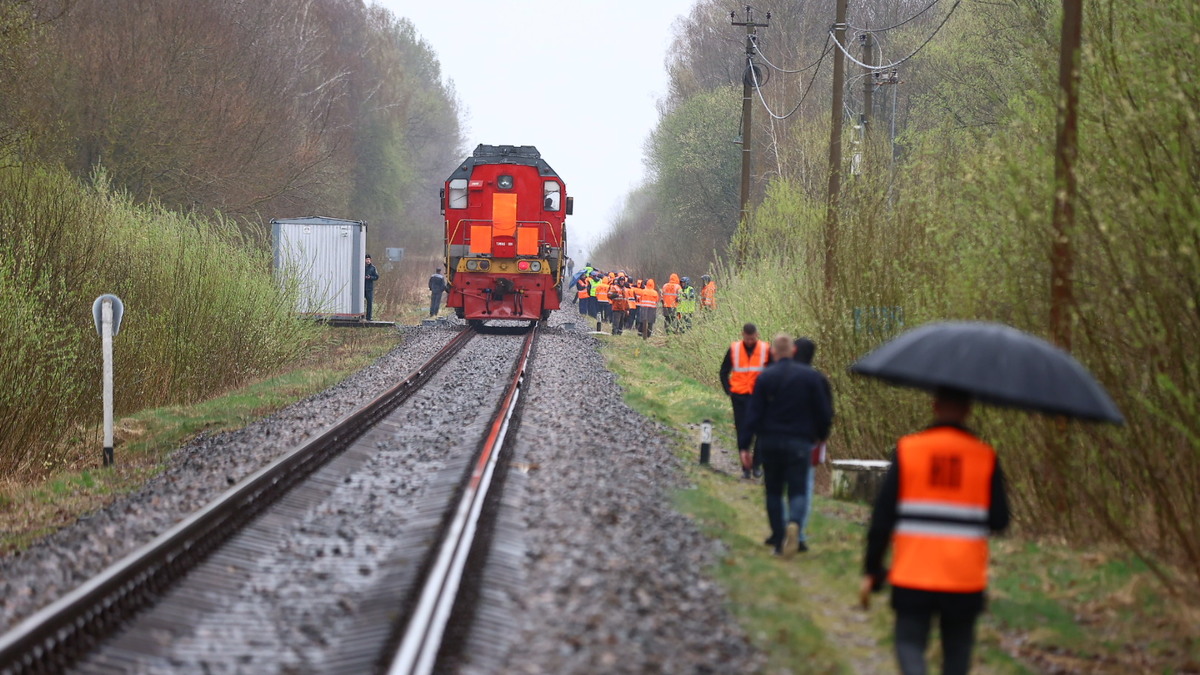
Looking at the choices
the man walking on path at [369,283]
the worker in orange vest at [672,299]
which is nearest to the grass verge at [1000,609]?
the worker in orange vest at [672,299]

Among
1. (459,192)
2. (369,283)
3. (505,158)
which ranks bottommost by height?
(369,283)

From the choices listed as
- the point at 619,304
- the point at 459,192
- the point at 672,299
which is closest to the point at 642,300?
the point at 672,299

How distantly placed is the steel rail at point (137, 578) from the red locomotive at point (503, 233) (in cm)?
1777

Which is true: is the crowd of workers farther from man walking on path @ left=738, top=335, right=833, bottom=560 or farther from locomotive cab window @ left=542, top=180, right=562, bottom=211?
man walking on path @ left=738, top=335, right=833, bottom=560

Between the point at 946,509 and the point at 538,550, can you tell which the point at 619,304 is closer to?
the point at 538,550

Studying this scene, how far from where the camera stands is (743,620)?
23.9 ft

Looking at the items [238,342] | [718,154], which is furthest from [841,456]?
[718,154]

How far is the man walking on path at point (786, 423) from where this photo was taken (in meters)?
9.30

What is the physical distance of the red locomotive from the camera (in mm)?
30266

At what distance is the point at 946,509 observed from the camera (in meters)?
5.24

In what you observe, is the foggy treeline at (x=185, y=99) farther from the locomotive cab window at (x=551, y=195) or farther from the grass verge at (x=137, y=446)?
the locomotive cab window at (x=551, y=195)

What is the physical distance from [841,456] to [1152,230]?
750 centimetres

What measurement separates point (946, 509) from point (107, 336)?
439 inches

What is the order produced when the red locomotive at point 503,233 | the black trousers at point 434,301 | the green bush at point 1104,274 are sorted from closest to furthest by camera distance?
the green bush at point 1104,274, the red locomotive at point 503,233, the black trousers at point 434,301
